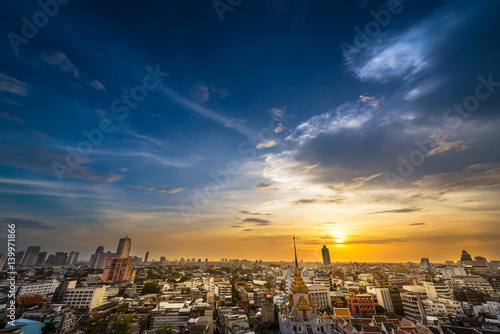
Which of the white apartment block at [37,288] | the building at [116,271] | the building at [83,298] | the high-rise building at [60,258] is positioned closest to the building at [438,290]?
the building at [83,298]

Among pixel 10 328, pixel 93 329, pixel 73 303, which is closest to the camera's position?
pixel 10 328

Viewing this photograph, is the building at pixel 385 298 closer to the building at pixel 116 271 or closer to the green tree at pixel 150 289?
the green tree at pixel 150 289

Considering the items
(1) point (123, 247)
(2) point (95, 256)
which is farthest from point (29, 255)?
(2) point (95, 256)

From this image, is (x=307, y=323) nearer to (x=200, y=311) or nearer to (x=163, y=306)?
(x=200, y=311)

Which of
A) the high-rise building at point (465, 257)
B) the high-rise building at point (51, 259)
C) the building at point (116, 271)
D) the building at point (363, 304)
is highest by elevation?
the high-rise building at point (465, 257)

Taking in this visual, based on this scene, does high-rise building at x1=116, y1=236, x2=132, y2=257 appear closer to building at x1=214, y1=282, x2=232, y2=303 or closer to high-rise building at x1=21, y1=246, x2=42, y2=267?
high-rise building at x1=21, y1=246, x2=42, y2=267

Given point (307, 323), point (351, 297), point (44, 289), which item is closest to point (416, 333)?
point (307, 323)
